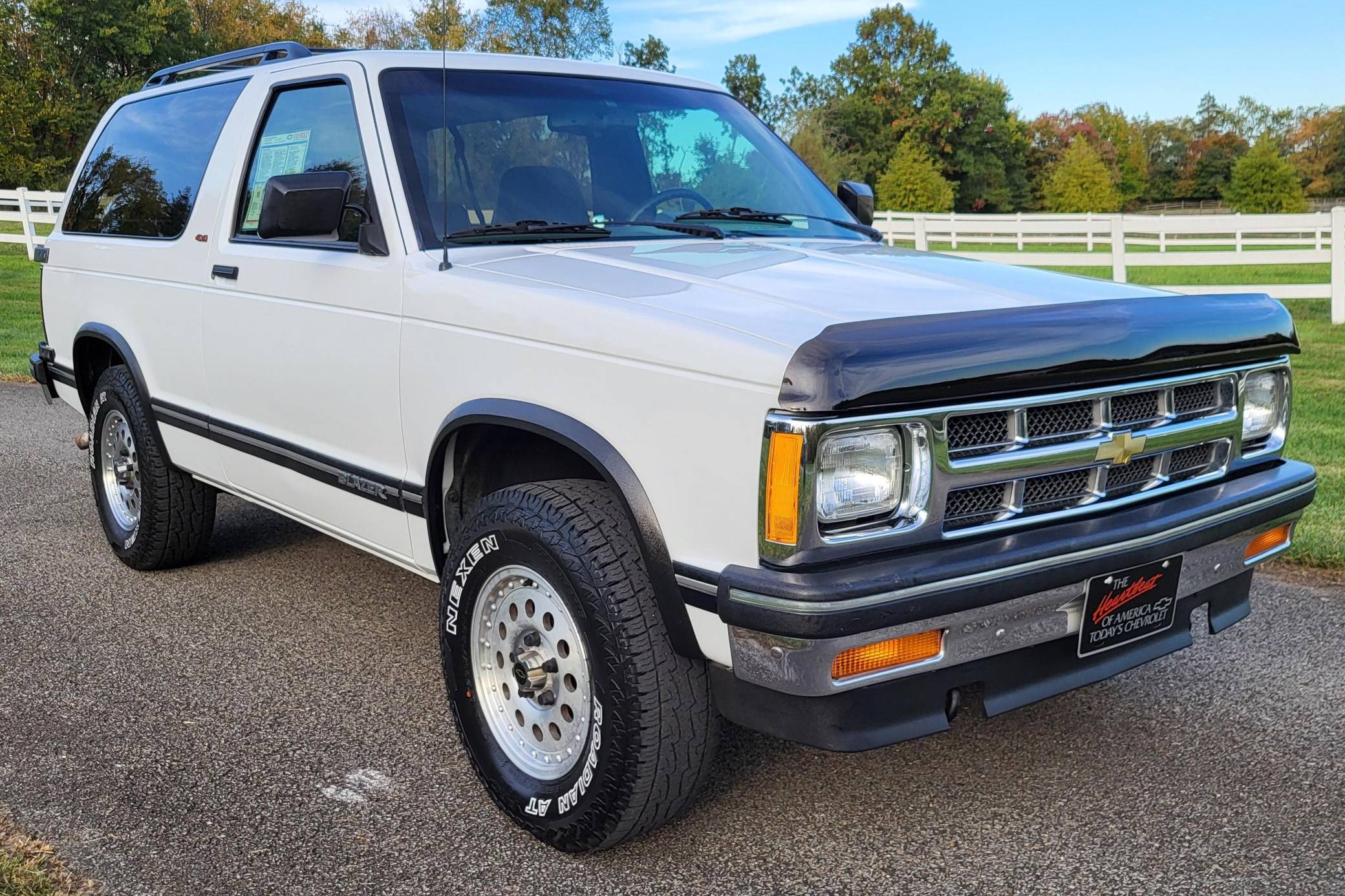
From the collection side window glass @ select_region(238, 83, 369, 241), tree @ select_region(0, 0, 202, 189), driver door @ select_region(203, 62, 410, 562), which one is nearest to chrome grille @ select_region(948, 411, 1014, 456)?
driver door @ select_region(203, 62, 410, 562)

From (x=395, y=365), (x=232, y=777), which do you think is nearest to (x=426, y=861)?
(x=232, y=777)

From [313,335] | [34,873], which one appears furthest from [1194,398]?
[34,873]

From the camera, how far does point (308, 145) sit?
406cm

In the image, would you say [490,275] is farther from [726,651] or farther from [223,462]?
[223,462]

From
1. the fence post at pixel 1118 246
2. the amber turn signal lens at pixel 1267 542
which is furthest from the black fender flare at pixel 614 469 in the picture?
the fence post at pixel 1118 246

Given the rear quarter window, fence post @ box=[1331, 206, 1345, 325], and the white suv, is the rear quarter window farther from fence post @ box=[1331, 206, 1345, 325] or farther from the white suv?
fence post @ box=[1331, 206, 1345, 325]

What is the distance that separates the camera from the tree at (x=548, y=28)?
43.5 meters

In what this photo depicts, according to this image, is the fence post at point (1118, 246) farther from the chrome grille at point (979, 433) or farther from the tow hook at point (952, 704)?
the tow hook at point (952, 704)

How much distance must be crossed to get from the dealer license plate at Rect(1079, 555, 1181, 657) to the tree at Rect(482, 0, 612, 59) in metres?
42.3

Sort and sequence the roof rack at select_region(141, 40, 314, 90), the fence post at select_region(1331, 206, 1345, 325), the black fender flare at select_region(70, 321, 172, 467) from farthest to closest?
the fence post at select_region(1331, 206, 1345, 325) < the black fender flare at select_region(70, 321, 172, 467) < the roof rack at select_region(141, 40, 314, 90)

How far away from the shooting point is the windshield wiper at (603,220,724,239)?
378cm

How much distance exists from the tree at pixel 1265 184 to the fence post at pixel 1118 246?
53654 mm

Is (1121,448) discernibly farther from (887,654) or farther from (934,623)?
(887,654)

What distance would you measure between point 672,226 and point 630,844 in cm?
191
